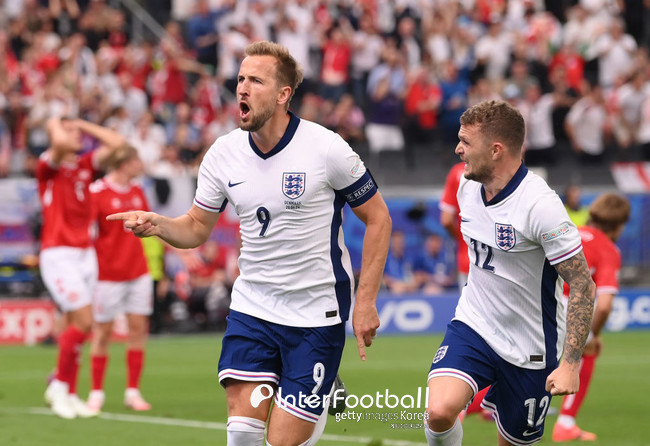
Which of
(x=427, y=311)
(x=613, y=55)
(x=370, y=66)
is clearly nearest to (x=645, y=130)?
(x=613, y=55)

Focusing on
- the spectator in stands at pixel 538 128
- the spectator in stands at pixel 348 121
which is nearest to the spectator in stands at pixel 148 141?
the spectator in stands at pixel 348 121

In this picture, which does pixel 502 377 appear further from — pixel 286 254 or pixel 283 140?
pixel 283 140

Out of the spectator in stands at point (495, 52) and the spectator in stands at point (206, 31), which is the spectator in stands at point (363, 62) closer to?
the spectator in stands at point (495, 52)

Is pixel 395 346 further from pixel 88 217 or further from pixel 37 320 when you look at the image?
pixel 88 217

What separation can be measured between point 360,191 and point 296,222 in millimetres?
398

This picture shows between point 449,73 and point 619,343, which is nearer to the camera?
point 619,343

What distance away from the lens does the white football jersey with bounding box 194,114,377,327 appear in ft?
20.3

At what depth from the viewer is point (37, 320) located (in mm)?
17547

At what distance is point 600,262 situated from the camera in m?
8.91

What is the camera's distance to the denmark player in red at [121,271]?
11281mm

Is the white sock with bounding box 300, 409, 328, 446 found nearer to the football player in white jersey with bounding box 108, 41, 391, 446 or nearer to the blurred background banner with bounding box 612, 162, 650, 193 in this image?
the football player in white jersey with bounding box 108, 41, 391, 446

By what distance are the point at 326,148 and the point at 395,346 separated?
10.9 meters

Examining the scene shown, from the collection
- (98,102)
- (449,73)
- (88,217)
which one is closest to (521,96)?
(449,73)

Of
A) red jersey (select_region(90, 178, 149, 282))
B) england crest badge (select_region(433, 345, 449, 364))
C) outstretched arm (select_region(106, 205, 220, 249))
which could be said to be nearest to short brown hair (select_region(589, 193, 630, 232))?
england crest badge (select_region(433, 345, 449, 364))
